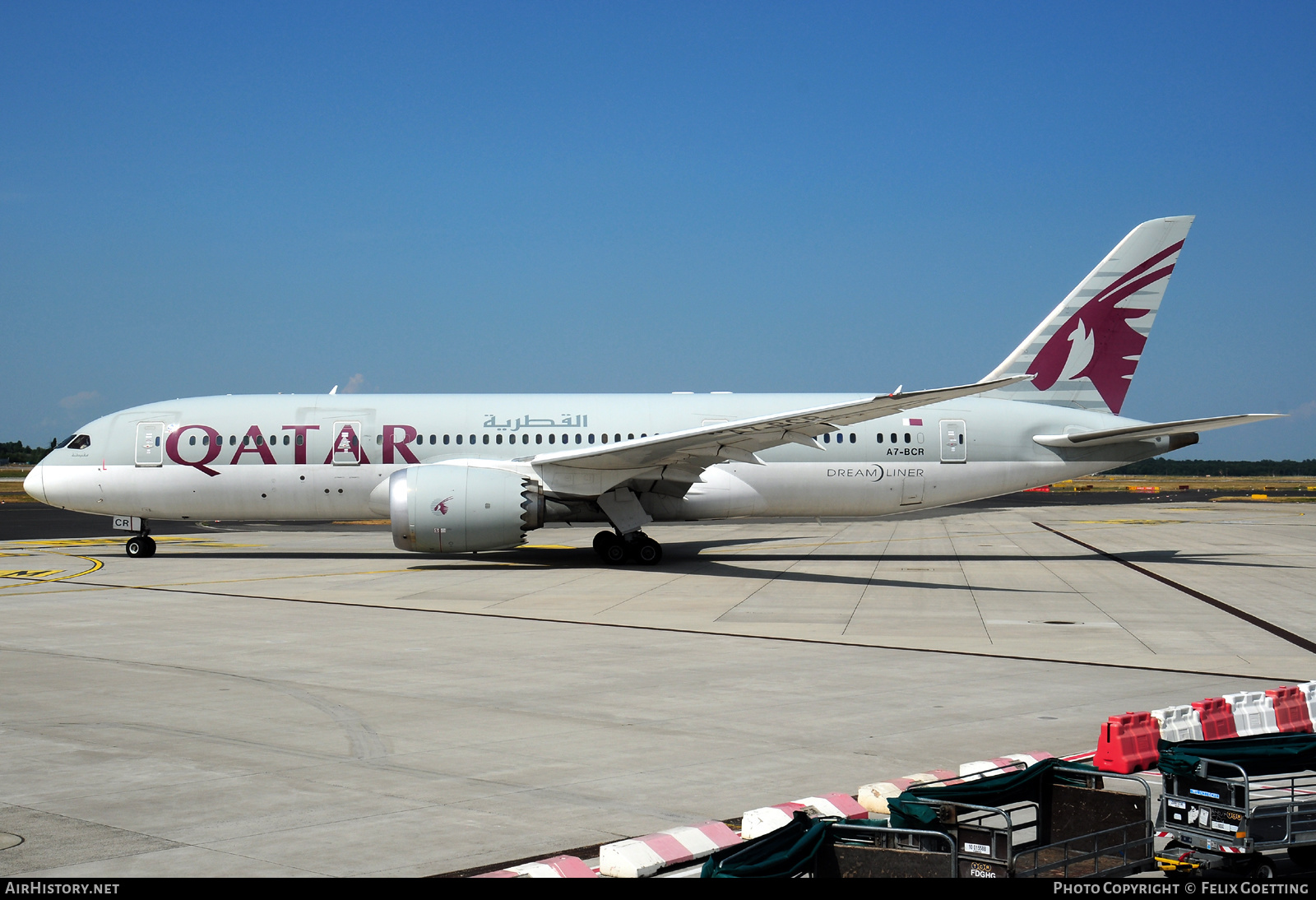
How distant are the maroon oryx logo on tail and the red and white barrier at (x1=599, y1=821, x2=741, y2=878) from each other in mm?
20824

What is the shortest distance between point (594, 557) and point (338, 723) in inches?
597

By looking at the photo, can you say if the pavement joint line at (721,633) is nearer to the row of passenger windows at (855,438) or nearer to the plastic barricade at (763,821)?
the plastic barricade at (763,821)

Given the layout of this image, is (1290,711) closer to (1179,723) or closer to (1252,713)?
(1252,713)

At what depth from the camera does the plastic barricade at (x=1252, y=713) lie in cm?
692

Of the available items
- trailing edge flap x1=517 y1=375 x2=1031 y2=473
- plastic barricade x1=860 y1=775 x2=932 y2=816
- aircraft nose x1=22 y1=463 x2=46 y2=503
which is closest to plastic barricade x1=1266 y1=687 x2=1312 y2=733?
plastic barricade x1=860 y1=775 x2=932 y2=816

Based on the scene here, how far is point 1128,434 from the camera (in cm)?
2262

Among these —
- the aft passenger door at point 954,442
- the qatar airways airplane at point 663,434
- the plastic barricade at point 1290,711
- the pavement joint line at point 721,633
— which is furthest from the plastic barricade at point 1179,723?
the aft passenger door at point 954,442

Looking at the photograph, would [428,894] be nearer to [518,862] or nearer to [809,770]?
Answer: [518,862]

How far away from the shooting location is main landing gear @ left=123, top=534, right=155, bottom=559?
24359 mm

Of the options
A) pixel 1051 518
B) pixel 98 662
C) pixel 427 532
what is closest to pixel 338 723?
pixel 98 662

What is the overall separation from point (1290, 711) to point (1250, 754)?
2.29 m

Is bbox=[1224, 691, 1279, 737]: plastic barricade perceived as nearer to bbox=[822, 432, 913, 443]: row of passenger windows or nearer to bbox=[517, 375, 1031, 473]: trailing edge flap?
bbox=[517, 375, 1031, 473]: trailing edge flap

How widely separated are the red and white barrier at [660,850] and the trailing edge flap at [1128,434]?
18.7 metres

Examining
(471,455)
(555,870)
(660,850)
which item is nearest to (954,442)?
(471,455)
